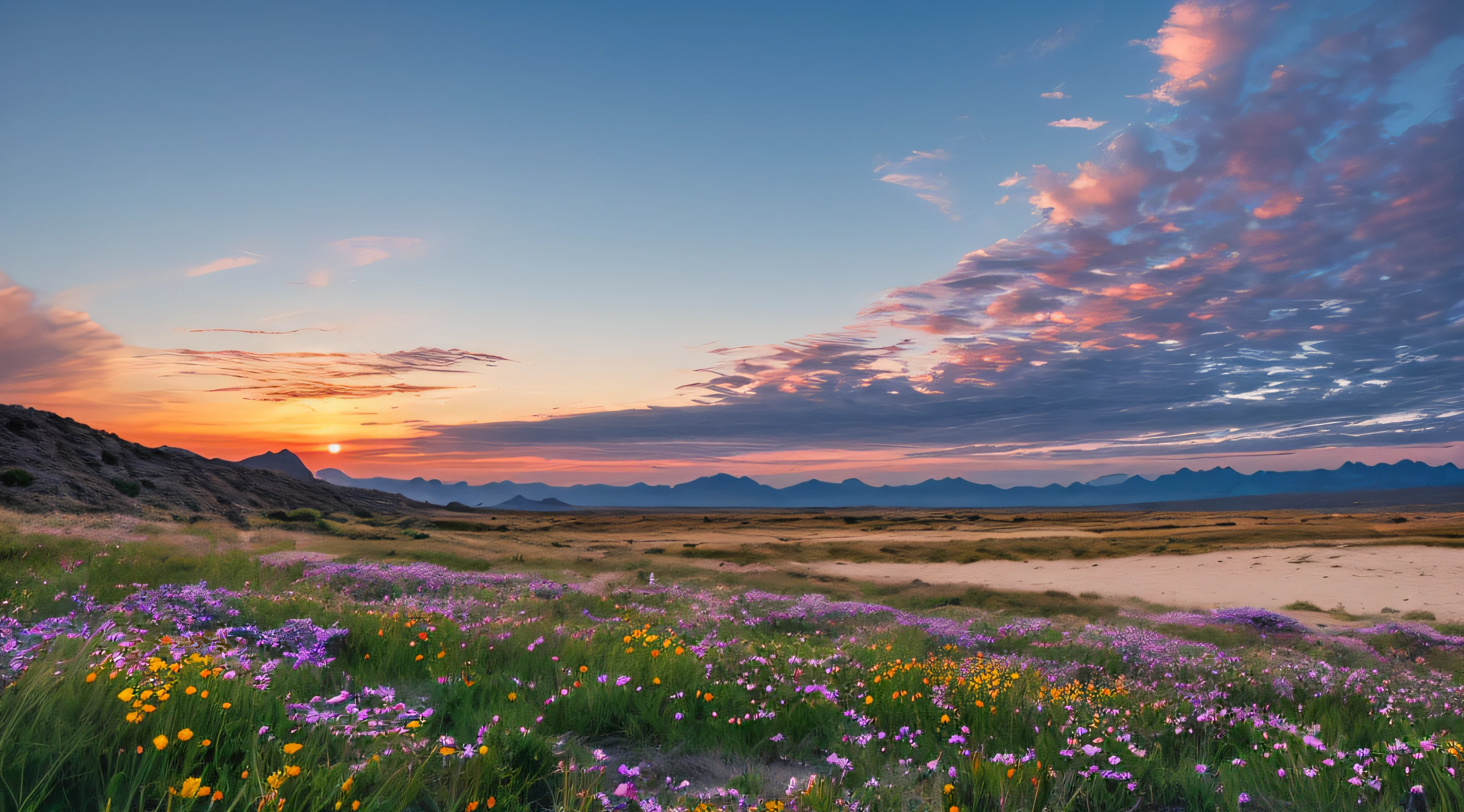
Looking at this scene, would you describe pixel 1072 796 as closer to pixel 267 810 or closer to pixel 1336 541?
pixel 267 810

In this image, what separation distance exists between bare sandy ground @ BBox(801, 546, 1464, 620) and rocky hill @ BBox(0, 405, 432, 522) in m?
49.4

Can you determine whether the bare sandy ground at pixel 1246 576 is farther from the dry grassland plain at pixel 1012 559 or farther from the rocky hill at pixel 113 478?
the rocky hill at pixel 113 478

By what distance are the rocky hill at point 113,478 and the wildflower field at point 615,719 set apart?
140 ft

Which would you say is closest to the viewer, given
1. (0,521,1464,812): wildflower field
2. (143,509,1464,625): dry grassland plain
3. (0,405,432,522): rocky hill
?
(0,521,1464,812): wildflower field

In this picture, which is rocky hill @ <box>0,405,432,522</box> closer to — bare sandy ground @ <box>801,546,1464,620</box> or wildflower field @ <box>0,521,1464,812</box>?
wildflower field @ <box>0,521,1464,812</box>

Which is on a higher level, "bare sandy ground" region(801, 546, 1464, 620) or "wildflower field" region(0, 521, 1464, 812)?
"wildflower field" region(0, 521, 1464, 812)

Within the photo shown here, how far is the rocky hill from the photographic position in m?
43.7

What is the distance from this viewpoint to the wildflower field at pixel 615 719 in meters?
3.66

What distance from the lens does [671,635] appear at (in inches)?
410

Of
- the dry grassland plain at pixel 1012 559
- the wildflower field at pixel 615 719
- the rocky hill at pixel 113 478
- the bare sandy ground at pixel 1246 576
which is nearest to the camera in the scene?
the wildflower field at pixel 615 719

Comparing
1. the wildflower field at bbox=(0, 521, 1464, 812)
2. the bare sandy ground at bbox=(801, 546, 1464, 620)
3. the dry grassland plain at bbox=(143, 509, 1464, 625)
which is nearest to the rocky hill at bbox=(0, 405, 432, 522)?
the dry grassland plain at bbox=(143, 509, 1464, 625)

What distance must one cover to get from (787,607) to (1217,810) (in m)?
17.2

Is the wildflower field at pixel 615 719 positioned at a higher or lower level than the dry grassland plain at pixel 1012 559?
higher

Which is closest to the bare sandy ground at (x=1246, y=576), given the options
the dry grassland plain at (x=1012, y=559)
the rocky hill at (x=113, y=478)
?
the dry grassland plain at (x=1012, y=559)
